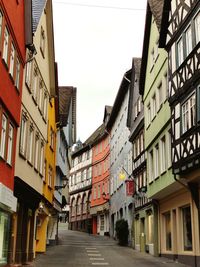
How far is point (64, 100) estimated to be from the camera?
3969 centimetres

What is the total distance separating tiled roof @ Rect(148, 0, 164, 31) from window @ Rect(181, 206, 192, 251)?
9.60 m

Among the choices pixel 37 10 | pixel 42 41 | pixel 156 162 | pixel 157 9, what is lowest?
pixel 156 162

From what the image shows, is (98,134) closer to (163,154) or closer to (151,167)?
(151,167)

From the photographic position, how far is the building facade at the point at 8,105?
15.7m

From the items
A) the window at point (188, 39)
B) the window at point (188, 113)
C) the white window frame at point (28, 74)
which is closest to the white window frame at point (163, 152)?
the window at point (188, 113)

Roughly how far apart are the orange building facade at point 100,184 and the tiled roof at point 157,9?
1170 inches

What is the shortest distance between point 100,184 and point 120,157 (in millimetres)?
16761

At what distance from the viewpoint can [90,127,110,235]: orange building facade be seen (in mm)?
55500

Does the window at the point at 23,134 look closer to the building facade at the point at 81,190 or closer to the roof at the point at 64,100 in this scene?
the roof at the point at 64,100

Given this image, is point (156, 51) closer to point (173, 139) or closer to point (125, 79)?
point (173, 139)

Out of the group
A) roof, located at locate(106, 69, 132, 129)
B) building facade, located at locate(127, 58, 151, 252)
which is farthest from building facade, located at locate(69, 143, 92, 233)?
building facade, located at locate(127, 58, 151, 252)

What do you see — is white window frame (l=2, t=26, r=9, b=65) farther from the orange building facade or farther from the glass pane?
the orange building facade


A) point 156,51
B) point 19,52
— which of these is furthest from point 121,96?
point 19,52

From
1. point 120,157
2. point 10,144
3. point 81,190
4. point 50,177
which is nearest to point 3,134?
point 10,144
